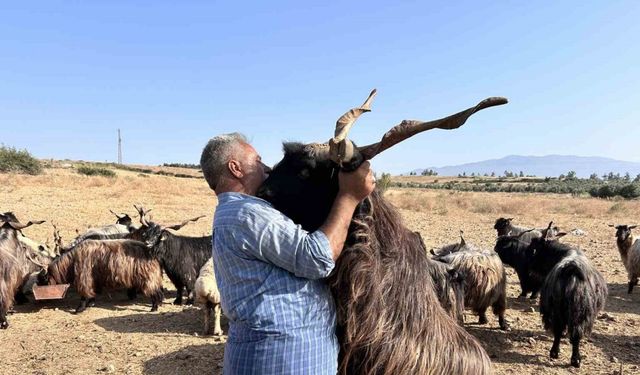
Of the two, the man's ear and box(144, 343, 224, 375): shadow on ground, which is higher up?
the man's ear

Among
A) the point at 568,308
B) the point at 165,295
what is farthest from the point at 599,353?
the point at 165,295

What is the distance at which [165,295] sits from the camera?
9.63 meters

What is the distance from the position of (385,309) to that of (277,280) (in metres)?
0.60

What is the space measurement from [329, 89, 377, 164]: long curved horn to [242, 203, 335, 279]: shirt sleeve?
1.13 ft

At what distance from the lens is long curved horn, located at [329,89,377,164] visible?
190cm

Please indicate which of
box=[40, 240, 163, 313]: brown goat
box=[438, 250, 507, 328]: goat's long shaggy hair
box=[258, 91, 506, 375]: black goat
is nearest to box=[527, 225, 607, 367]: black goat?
box=[438, 250, 507, 328]: goat's long shaggy hair

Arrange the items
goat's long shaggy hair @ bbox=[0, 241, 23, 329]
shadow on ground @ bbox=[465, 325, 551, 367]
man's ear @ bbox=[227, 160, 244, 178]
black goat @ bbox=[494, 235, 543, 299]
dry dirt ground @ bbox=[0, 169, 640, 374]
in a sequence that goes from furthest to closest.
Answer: black goat @ bbox=[494, 235, 543, 299], goat's long shaggy hair @ bbox=[0, 241, 23, 329], shadow on ground @ bbox=[465, 325, 551, 367], dry dirt ground @ bbox=[0, 169, 640, 374], man's ear @ bbox=[227, 160, 244, 178]

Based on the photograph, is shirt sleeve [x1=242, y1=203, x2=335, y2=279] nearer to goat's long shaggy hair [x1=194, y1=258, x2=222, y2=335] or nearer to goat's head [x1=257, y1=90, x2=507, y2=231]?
goat's head [x1=257, y1=90, x2=507, y2=231]

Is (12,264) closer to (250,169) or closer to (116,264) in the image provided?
(116,264)

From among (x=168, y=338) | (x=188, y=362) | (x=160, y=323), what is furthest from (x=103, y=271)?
(x=188, y=362)

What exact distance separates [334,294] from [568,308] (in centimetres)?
516

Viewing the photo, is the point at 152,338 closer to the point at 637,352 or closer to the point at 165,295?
the point at 165,295

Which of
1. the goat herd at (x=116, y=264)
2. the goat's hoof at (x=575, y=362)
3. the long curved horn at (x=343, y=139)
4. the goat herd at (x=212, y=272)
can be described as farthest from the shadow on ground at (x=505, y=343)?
the long curved horn at (x=343, y=139)

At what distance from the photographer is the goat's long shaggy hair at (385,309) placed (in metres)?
2.13
